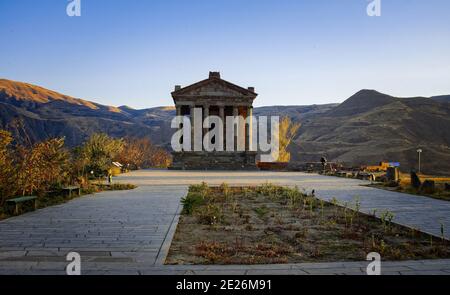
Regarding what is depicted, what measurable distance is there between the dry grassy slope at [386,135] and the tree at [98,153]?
1575 inches

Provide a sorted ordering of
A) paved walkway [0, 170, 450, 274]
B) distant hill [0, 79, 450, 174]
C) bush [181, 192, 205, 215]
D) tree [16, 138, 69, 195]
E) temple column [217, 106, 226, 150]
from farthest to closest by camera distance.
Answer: distant hill [0, 79, 450, 174], temple column [217, 106, 226, 150], tree [16, 138, 69, 195], bush [181, 192, 205, 215], paved walkway [0, 170, 450, 274]

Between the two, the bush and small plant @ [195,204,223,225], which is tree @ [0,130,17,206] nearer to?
the bush

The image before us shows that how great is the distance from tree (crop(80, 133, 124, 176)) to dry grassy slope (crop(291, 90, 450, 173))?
40.0 m

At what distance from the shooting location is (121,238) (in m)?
6.98

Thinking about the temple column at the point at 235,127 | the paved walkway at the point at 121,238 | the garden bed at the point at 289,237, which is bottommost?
the garden bed at the point at 289,237

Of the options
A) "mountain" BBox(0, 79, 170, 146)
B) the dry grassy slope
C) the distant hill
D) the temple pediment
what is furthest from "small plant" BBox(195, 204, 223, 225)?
"mountain" BBox(0, 79, 170, 146)

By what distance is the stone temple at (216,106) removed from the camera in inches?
1565

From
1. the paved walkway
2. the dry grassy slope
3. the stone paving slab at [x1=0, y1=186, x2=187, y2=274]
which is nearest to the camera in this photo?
the paved walkway

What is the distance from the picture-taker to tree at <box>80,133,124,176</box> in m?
21.7

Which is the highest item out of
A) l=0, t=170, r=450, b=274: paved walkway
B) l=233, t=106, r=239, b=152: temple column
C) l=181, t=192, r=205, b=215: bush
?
l=233, t=106, r=239, b=152: temple column

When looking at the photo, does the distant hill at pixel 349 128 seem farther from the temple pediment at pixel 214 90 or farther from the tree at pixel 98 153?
the tree at pixel 98 153

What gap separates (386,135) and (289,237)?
76.4 m

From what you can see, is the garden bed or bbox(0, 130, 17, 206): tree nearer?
the garden bed

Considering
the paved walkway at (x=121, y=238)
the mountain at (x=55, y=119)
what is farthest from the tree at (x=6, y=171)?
the mountain at (x=55, y=119)
